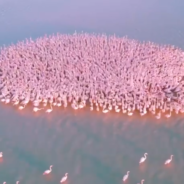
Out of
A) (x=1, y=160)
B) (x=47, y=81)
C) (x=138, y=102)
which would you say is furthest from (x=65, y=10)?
(x=1, y=160)

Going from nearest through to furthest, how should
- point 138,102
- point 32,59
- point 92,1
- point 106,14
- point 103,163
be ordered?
point 103,163
point 138,102
point 32,59
point 106,14
point 92,1

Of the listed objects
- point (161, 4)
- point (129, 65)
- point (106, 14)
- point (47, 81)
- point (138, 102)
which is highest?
point (161, 4)

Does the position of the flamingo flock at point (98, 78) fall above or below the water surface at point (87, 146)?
above

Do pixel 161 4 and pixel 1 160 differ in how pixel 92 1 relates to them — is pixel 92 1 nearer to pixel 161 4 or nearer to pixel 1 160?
pixel 161 4

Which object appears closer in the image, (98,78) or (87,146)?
(87,146)

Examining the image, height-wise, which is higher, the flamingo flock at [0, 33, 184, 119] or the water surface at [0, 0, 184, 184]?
the flamingo flock at [0, 33, 184, 119]

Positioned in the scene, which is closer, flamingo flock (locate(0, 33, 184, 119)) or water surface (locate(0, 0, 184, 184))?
water surface (locate(0, 0, 184, 184))

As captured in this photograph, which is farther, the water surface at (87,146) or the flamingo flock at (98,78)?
the flamingo flock at (98,78)

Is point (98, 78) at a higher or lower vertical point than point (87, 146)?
higher
